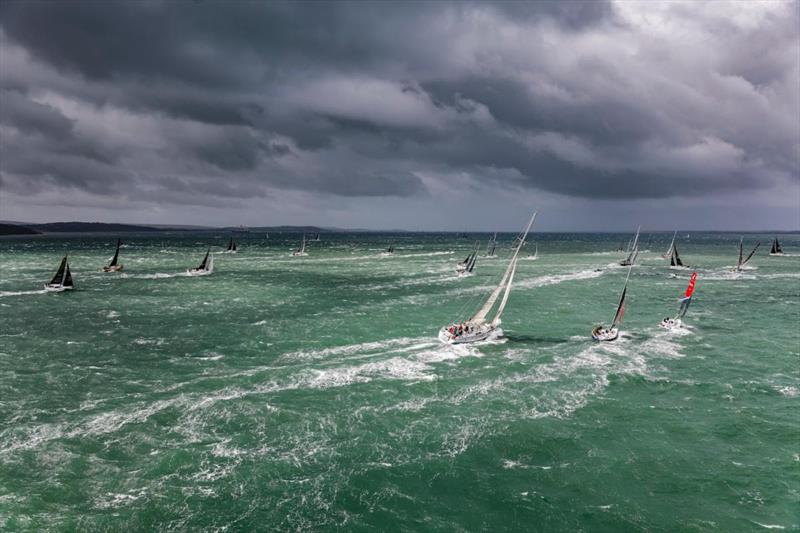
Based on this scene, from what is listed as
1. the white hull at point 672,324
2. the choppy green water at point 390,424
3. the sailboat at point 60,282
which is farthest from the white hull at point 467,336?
the sailboat at point 60,282

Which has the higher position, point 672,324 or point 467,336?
point 672,324

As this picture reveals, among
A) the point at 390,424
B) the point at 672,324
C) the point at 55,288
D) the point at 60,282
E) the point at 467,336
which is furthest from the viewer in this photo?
the point at 60,282

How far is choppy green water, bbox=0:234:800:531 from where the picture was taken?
23375 mm

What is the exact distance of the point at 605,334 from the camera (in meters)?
53.6

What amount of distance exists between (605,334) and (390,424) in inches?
1242

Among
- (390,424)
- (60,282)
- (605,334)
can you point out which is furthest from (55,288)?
(605,334)

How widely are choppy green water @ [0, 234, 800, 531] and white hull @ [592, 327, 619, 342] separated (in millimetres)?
989

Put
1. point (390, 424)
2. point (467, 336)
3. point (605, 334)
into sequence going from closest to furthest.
→ point (390, 424), point (467, 336), point (605, 334)

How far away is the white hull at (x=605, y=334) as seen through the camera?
53.5 m

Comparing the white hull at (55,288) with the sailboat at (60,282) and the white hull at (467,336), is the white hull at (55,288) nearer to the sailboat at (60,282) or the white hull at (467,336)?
the sailboat at (60,282)

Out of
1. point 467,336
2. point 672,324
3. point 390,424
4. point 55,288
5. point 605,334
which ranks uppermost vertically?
point 672,324

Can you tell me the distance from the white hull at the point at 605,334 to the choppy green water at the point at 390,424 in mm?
989

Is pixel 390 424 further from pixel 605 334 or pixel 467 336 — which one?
pixel 605 334

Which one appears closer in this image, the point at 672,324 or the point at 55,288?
the point at 672,324
